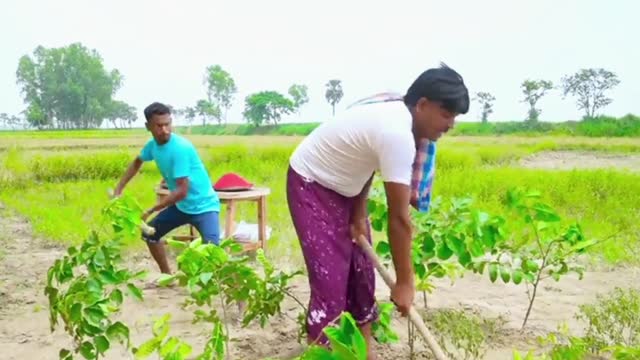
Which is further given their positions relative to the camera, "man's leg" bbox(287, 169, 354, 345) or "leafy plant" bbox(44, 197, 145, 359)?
"man's leg" bbox(287, 169, 354, 345)

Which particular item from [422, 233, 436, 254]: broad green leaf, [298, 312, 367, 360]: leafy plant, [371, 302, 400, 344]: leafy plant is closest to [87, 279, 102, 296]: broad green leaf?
[371, 302, 400, 344]: leafy plant

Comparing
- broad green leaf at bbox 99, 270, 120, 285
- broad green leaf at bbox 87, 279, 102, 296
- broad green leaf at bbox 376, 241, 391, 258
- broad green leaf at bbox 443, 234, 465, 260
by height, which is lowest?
broad green leaf at bbox 376, 241, 391, 258

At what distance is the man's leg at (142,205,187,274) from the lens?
3666 millimetres

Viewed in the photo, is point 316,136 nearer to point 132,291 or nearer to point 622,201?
point 132,291

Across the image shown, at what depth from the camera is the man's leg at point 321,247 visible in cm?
210

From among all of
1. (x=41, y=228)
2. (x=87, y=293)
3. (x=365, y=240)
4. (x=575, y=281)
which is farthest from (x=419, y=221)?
(x=41, y=228)

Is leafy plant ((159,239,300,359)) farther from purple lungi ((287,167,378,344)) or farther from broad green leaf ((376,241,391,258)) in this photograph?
broad green leaf ((376,241,391,258))

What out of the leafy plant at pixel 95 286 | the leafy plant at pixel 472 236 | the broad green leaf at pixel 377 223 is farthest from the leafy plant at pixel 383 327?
the leafy plant at pixel 95 286

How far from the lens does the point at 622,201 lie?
7.49 meters

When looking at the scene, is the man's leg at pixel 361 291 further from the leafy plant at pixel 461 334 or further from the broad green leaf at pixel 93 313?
the broad green leaf at pixel 93 313

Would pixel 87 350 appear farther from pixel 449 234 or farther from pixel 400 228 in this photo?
pixel 449 234

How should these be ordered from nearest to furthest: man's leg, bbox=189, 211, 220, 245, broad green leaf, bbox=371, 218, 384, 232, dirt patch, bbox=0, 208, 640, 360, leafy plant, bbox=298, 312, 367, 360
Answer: leafy plant, bbox=298, 312, 367, 360
broad green leaf, bbox=371, 218, 384, 232
dirt patch, bbox=0, 208, 640, 360
man's leg, bbox=189, 211, 220, 245

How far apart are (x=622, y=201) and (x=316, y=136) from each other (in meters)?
6.63

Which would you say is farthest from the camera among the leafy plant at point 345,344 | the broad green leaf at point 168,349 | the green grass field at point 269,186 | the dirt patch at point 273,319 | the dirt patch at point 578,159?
the dirt patch at point 578,159
